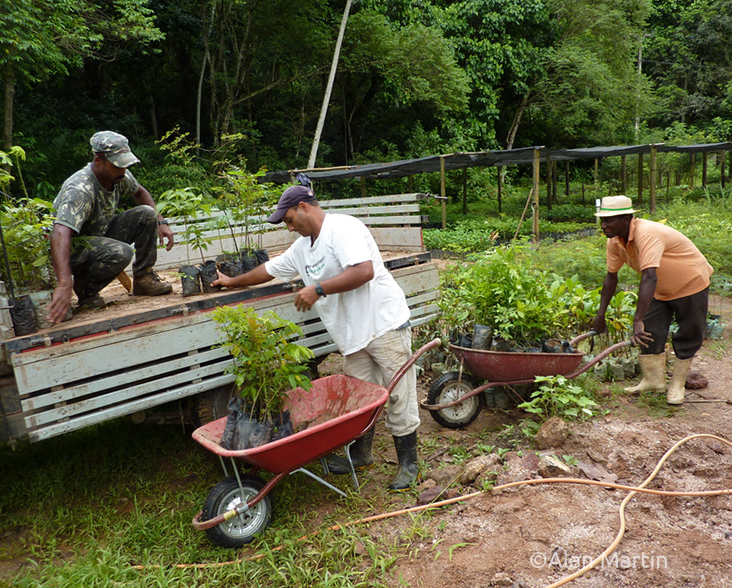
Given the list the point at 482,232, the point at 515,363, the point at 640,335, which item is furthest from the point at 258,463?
the point at 482,232

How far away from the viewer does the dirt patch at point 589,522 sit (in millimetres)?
2451

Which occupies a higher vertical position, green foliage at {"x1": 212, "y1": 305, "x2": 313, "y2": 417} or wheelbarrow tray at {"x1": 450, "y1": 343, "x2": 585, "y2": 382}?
green foliage at {"x1": 212, "y1": 305, "x2": 313, "y2": 417}

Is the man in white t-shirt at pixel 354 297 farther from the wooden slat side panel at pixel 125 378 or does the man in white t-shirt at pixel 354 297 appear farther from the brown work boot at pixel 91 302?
the brown work boot at pixel 91 302

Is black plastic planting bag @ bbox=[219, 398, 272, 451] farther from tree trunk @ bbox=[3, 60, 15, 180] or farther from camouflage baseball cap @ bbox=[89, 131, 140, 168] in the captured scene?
tree trunk @ bbox=[3, 60, 15, 180]

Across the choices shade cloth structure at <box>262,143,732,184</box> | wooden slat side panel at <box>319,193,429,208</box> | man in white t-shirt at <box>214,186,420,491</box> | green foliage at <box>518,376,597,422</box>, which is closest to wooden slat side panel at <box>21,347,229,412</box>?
man in white t-shirt at <box>214,186,420,491</box>

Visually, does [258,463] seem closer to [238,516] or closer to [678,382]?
[238,516]

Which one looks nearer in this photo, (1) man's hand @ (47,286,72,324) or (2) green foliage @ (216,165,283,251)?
(1) man's hand @ (47,286,72,324)

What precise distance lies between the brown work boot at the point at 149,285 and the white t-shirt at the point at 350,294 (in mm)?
1109

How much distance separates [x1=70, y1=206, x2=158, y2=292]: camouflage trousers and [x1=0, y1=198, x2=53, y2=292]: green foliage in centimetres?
18

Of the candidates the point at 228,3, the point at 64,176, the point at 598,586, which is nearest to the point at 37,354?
the point at 598,586

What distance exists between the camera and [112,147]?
133 inches

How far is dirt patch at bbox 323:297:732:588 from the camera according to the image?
2451 millimetres

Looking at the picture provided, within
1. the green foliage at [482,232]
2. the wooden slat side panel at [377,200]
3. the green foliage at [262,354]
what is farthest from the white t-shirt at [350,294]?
the green foliage at [482,232]

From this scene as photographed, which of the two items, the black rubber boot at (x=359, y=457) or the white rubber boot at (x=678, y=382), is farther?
the white rubber boot at (x=678, y=382)
